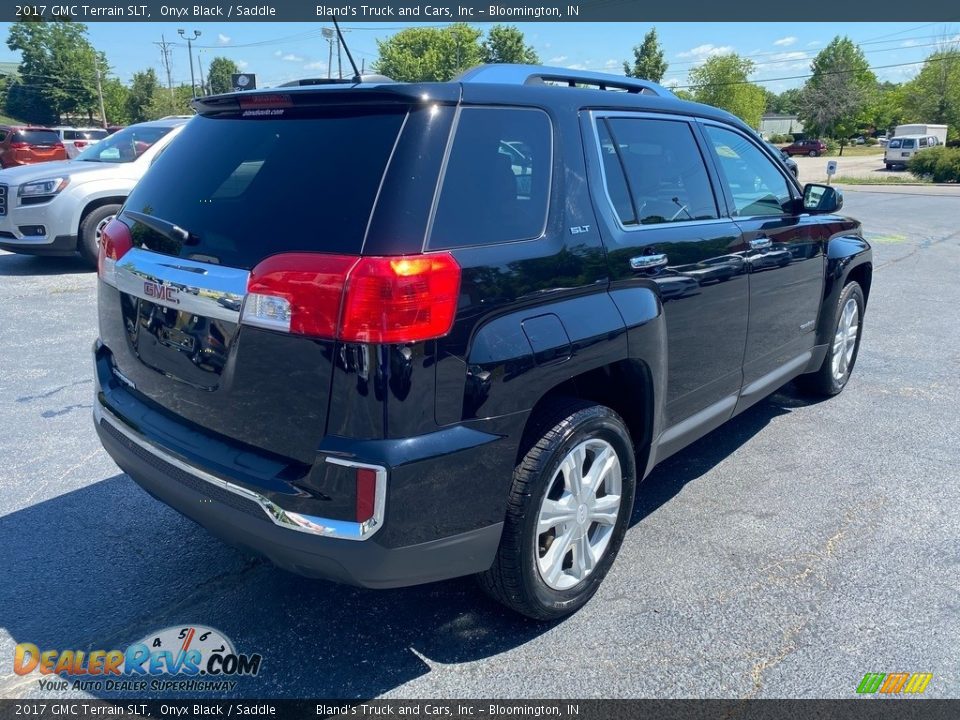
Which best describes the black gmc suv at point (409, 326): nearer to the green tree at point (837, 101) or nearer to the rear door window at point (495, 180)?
the rear door window at point (495, 180)

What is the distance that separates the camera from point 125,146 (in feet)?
31.6

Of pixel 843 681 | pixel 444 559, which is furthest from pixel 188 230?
pixel 843 681

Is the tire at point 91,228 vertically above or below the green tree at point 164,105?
below

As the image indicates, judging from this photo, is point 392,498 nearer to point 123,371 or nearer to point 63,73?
point 123,371

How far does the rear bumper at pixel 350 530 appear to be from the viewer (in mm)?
2191

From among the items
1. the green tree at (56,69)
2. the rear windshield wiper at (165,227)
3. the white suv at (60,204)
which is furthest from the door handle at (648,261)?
the green tree at (56,69)

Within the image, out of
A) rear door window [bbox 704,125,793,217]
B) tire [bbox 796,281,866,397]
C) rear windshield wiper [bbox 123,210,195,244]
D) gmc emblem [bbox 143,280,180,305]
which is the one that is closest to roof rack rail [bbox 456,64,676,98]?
rear door window [bbox 704,125,793,217]

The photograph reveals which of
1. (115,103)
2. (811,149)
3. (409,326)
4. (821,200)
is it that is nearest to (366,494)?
(409,326)

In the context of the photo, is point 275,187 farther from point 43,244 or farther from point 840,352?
point 43,244

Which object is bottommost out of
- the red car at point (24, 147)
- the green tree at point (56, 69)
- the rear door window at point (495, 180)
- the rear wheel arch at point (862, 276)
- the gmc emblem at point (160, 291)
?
the rear wheel arch at point (862, 276)

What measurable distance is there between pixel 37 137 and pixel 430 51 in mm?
87787

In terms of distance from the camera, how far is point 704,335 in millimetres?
3447

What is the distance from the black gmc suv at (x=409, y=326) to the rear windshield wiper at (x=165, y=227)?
1cm

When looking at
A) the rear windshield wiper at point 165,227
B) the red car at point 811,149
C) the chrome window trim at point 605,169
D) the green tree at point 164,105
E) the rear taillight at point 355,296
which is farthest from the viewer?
the red car at point 811,149
